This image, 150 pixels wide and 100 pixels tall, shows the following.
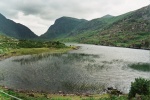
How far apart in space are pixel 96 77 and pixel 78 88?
18677 millimetres

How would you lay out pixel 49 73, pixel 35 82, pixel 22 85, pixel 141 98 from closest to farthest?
1. pixel 141 98
2. pixel 22 85
3. pixel 35 82
4. pixel 49 73

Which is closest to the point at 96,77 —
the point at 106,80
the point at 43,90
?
the point at 106,80

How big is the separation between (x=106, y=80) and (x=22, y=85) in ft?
95.6

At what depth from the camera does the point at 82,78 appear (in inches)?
3071

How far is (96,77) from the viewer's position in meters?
80.8

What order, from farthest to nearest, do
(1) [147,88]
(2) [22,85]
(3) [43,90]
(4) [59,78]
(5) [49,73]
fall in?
Answer: (5) [49,73], (4) [59,78], (2) [22,85], (3) [43,90], (1) [147,88]

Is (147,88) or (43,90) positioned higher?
(147,88)

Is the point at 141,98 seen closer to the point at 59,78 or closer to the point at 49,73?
the point at 59,78

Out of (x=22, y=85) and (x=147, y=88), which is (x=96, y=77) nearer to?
(x=22, y=85)

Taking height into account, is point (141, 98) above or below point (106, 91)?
above

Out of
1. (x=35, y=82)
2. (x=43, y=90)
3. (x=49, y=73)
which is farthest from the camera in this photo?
(x=49, y=73)

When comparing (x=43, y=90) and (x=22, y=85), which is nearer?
(x=43, y=90)

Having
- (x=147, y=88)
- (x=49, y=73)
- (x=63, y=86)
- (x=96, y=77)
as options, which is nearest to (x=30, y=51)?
(x=49, y=73)

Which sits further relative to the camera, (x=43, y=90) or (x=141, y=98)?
(x=43, y=90)
